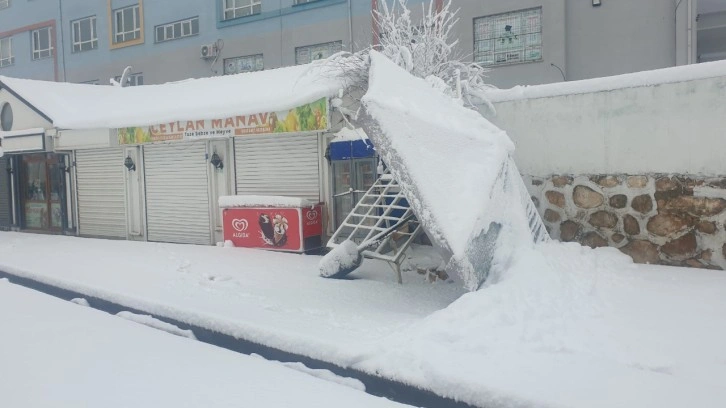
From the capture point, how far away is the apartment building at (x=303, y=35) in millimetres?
15211

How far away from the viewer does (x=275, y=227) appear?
10.5m

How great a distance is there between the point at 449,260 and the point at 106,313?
14.1ft

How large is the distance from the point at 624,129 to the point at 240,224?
6.95 meters

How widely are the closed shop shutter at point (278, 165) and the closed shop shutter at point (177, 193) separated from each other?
1.11 meters

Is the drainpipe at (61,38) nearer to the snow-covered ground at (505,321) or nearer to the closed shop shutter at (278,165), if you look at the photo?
the closed shop shutter at (278,165)

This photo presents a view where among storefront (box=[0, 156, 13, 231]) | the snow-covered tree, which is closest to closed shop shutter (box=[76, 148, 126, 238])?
storefront (box=[0, 156, 13, 231])

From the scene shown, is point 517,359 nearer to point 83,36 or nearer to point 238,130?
point 238,130

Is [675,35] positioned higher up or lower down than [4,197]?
higher up

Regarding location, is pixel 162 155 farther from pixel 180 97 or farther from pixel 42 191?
pixel 42 191

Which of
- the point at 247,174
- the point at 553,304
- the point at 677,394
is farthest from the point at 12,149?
the point at 677,394

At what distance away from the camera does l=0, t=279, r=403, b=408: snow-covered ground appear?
4309mm

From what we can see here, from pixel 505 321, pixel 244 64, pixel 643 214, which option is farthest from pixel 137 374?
pixel 244 64

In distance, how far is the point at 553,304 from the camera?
5.42 metres

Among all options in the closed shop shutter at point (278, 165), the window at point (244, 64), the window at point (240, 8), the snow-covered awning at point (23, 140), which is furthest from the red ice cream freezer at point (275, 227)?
the window at point (240, 8)
